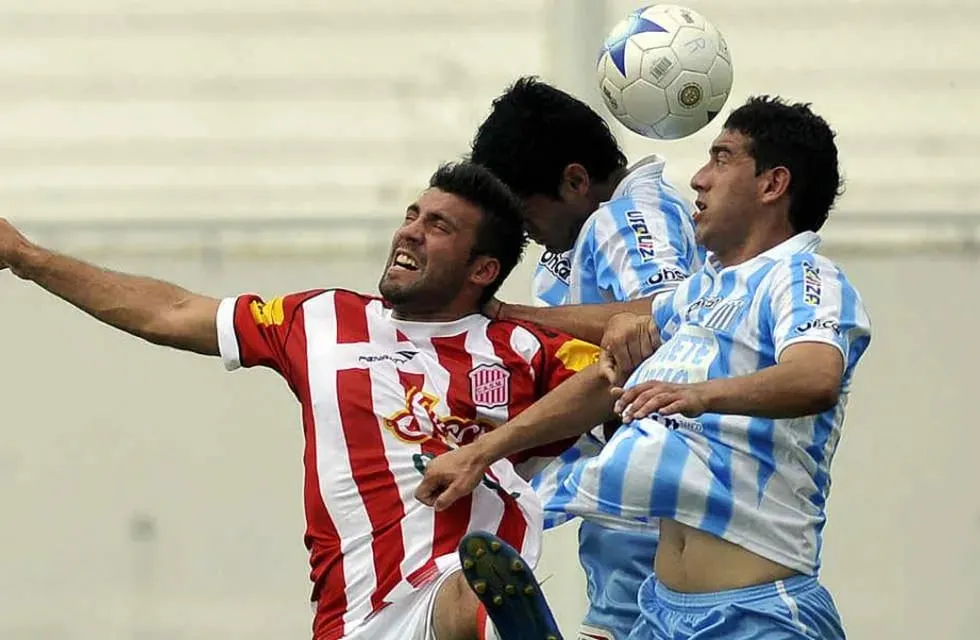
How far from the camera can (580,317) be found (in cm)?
332

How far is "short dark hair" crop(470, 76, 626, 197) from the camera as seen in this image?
361 cm

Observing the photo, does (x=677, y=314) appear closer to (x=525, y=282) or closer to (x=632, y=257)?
(x=632, y=257)

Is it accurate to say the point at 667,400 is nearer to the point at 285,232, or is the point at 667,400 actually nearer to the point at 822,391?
the point at 822,391

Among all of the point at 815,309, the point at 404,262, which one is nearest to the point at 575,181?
the point at 404,262

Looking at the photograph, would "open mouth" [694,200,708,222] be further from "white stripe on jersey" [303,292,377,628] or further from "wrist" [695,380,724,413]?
"white stripe on jersey" [303,292,377,628]

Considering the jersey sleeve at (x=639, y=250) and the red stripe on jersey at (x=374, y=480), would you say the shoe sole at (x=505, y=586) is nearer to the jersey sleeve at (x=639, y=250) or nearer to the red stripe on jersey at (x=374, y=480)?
the red stripe on jersey at (x=374, y=480)

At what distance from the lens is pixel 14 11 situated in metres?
5.75

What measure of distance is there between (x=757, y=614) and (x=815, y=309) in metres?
0.44

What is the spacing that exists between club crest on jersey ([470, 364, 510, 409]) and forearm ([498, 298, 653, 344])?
0.45 ft

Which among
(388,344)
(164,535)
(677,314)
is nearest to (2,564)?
(164,535)

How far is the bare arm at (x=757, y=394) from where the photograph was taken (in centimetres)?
248

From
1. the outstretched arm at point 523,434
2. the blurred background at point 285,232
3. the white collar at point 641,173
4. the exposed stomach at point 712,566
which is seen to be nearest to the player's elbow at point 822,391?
the exposed stomach at point 712,566

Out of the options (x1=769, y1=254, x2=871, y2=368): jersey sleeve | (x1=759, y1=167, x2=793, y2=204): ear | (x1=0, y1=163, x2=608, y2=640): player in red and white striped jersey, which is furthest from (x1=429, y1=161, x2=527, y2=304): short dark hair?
(x1=769, y1=254, x2=871, y2=368): jersey sleeve

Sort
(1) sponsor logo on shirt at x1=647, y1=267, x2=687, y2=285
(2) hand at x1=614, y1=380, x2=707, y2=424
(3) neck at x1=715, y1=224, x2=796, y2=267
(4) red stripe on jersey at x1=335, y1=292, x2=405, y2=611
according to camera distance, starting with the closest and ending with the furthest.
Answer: (2) hand at x1=614, y1=380, x2=707, y2=424 → (3) neck at x1=715, y1=224, x2=796, y2=267 → (4) red stripe on jersey at x1=335, y1=292, x2=405, y2=611 → (1) sponsor logo on shirt at x1=647, y1=267, x2=687, y2=285
